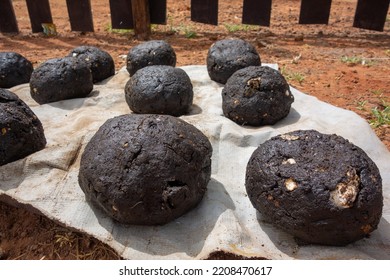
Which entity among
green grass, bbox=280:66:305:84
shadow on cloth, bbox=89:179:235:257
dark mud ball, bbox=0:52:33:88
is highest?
dark mud ball, bbox=0:52:33:88

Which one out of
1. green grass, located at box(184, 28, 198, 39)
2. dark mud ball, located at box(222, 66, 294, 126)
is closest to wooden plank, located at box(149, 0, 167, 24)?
green grass, located at box(184, 28, 198, 39)

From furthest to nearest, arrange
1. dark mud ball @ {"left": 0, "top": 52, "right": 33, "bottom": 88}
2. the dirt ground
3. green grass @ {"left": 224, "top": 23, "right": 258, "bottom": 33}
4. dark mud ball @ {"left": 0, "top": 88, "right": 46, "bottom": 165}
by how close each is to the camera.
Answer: green grass @ {"left": 224, "top": 23, "right": 258, "bottom": 33}
dark mud ball @ {"left": 0, "top": 52, "right": 33, "bottom": 88}
dark mud ball @ {"left": 0, "top": 88, "right": 46, "bottom": 165}
the dirt ground

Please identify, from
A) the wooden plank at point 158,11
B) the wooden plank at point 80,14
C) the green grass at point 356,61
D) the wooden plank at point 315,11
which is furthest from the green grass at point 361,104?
the wooden plank at point 80,14

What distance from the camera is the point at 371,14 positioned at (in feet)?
23.8

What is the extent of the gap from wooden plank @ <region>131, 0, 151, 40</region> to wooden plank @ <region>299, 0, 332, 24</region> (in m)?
3.30

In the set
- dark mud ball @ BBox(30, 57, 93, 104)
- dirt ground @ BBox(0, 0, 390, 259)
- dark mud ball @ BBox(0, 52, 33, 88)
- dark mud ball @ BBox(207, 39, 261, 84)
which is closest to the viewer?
dirt ground @ BBox(0, 0, 390, 259)

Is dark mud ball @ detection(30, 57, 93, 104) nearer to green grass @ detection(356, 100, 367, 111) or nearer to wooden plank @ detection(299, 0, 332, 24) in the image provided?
green grass @ detection(356, 100, 367, 111)

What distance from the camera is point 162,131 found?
257cm

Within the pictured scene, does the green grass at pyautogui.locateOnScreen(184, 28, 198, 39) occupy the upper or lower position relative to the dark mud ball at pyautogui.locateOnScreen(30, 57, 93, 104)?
lower

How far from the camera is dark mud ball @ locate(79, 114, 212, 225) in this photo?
2406mm

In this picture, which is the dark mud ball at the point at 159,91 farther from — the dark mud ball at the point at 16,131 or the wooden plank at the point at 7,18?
the wooden plank at the point at 7,18
